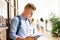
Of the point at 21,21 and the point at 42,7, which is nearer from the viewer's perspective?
the point at 21,21

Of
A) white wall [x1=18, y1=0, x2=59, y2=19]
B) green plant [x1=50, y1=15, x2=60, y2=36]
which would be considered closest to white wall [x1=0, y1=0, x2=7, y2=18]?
white wall [x1=18, y1=0, x2=59, y2=19]

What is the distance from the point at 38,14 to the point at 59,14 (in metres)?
1.29

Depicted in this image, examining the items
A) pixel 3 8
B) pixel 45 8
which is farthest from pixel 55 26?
pixel 3 8

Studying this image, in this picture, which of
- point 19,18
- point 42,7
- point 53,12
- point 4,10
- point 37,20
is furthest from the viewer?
point 53,12

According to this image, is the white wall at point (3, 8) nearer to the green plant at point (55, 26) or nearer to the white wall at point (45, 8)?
the white wall at point (45, 8)

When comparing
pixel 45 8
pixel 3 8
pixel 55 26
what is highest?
pixel 45 8

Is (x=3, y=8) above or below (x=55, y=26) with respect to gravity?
above

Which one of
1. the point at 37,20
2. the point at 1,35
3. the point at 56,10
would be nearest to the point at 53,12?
the point at 56,10

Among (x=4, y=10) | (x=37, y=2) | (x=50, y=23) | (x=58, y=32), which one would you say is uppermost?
(x=37, y=2)

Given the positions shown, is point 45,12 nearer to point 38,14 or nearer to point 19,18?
point 38,14

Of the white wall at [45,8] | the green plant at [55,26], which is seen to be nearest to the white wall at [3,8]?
the white wall at [45,8]

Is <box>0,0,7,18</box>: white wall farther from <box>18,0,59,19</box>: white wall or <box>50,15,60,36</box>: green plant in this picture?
<box>50,15,60,36</box>: green plant

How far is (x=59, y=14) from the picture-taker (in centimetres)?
664

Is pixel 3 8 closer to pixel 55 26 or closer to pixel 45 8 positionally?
pixel 45 8
